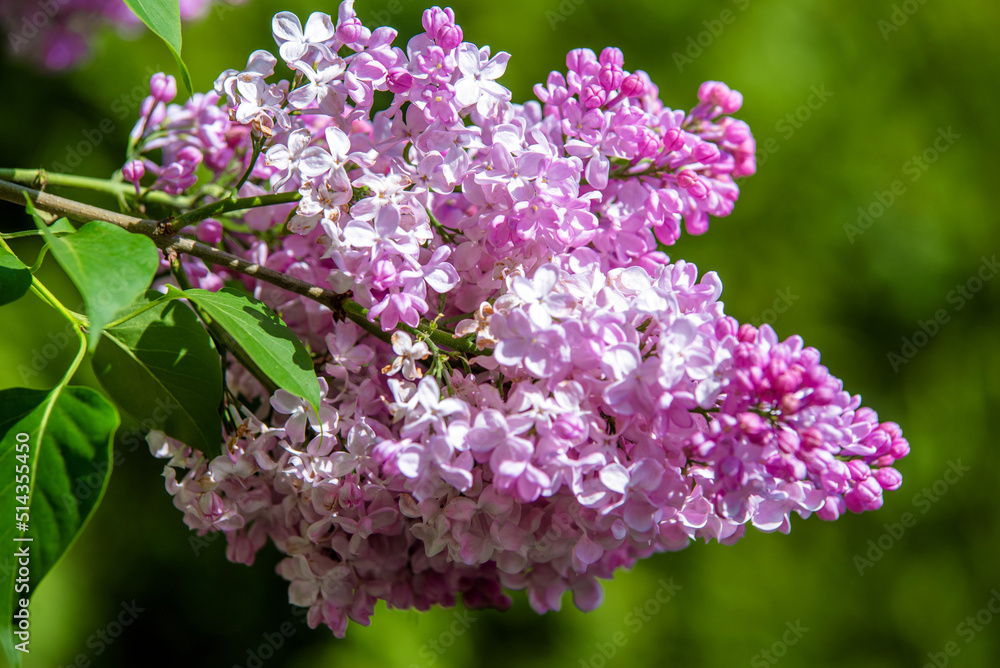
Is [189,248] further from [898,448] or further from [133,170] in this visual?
[898,448]

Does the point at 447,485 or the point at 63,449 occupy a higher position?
the point at 447,485

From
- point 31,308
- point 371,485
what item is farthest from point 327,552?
point 31,308

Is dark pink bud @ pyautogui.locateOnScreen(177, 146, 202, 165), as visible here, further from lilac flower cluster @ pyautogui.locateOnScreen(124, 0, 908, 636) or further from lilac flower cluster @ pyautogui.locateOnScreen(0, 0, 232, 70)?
lilac flower cluster @ pyautogui.locateOnScreen(0, 0, 232, 70)

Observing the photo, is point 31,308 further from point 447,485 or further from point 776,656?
point 776,656

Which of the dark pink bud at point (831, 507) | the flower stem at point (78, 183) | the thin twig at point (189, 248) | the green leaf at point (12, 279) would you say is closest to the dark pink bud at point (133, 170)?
the flower stem at point (78, 183)

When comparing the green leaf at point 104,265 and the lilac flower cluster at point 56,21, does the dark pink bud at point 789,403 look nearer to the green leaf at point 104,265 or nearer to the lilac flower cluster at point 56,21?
the green leaf at point 104,265
